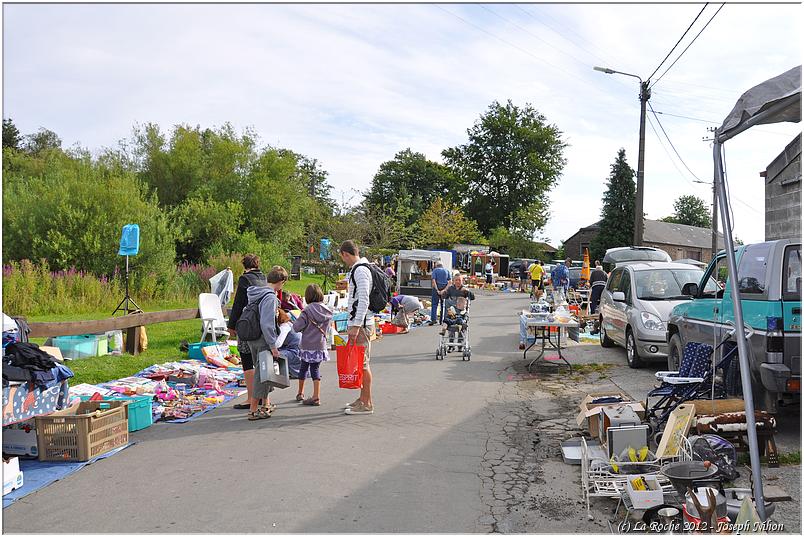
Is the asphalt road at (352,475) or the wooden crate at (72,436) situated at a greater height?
the wooden crate at (72,436)

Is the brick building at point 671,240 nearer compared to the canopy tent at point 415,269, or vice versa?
the canopy tent at point 415,269

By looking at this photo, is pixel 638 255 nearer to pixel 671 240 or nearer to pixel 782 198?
pixel 782 198

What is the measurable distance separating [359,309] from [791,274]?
4642 mm

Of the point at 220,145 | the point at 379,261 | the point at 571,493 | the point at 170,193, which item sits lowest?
the point at 571,493

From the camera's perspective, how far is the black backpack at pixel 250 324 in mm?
7785

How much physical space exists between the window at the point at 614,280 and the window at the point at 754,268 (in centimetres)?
558

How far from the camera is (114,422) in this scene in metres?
6.56

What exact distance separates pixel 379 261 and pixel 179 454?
2398 cm

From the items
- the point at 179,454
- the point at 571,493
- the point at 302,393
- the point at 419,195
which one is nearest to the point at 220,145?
the point at 302,393

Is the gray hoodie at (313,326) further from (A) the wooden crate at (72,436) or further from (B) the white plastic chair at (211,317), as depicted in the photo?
(B) the white plastic chair at (211,317)

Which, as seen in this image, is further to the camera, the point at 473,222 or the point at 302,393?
the point at 473,222

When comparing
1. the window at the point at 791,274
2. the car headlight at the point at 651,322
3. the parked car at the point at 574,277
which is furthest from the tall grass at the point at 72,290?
the parked car at the point at 574,277

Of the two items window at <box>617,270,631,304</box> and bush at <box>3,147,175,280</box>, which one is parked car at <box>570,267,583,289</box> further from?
window at <box>617,270,631,304</box>

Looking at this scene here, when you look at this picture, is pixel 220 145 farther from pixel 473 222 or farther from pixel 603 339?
pixel 473 222
